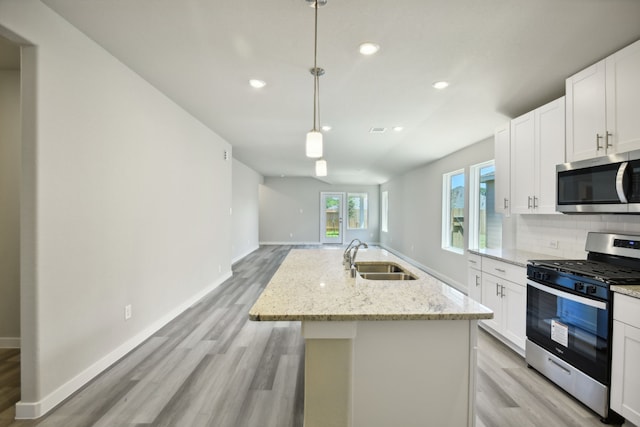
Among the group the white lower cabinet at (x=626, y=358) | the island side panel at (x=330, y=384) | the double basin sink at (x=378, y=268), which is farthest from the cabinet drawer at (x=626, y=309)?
the island side panel at (x=330, y=384)

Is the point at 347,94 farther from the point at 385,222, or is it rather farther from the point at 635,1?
the point at 385,222

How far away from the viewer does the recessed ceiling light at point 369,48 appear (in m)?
2.20

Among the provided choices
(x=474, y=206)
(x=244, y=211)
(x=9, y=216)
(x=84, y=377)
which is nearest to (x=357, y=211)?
(x=244, y=211)

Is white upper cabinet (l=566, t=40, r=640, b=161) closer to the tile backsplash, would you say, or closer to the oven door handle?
the tile backsplash

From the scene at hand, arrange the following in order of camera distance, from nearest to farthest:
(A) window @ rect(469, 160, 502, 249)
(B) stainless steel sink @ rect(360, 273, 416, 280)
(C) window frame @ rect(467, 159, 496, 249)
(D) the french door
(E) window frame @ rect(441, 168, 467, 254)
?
(B) stainless steel sink @ rect(360, 273, 416, 280) → (A) window @ rect(469, 160, 502, 249) → (C) window frame @ rect(467, 159, 496, 249) → (E) window frame @ rect(441, 168, 467, 254) → (D) the french door

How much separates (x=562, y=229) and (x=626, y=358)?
1.47 metres

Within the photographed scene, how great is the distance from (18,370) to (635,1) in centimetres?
468

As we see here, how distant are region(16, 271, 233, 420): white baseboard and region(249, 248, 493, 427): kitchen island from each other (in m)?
1.66

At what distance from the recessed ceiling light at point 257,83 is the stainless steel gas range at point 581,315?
9.09 feet

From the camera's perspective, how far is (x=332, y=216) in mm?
11273

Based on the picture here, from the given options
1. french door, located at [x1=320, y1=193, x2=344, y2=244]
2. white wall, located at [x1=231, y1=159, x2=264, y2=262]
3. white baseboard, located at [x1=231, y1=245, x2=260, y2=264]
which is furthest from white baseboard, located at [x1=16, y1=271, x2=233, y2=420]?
french door, located at [x1=320, y1=193, x2=344, y2=244]

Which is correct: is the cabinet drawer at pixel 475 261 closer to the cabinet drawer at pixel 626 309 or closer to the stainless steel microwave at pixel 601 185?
the stainless steel microwave at pixel 601 185

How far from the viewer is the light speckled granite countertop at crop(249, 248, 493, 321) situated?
4.50 ft

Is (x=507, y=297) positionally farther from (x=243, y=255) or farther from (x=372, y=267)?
(x=243, y=255)
